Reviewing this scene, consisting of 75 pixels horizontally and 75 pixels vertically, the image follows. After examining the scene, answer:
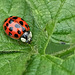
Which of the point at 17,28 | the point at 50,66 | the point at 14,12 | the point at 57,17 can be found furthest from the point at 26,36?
the point at 50,66

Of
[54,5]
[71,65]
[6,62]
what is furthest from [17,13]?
[71,65]

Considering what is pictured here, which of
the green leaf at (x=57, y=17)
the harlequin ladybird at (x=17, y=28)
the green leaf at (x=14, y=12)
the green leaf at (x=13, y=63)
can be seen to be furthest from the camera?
the harlequin ladybird at (x=17, y=28)

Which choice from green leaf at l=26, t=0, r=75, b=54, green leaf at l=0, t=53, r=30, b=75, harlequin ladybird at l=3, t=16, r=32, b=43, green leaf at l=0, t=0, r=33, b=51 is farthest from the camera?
harlequin ladybird at l=3, t=16, r=32, b=43

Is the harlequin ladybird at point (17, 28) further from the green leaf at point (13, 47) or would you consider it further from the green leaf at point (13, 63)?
the green leaf at point (13, 63)

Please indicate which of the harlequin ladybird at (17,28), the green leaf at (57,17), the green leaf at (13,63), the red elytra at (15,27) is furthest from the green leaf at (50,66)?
the red elytra at (15,27)

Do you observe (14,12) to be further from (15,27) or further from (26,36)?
(26,36)

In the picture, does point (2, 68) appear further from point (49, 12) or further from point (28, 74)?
point (49, 12)

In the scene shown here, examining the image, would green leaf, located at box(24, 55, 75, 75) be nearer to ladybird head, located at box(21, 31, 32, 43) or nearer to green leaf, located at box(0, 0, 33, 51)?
green leaf, located at box(0, 0, 33, 51)

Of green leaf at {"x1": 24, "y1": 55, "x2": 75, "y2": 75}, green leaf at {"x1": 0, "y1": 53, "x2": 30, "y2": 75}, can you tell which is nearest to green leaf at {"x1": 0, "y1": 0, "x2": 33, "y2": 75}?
green leaf at {"x1": 0, "y1": 53, "x2": 30, "y2": 75}
